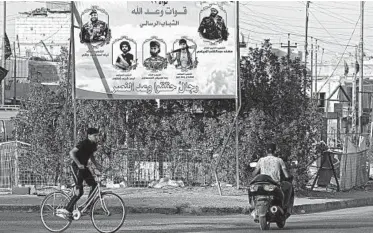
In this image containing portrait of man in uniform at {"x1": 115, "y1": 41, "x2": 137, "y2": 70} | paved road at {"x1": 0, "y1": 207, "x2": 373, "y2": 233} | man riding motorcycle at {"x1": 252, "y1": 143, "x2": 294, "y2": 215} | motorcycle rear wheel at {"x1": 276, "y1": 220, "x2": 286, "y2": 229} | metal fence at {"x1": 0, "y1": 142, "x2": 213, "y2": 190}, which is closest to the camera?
paved road at {"x1": 0, "y1": 207, "x2": 373, "y2": 233}

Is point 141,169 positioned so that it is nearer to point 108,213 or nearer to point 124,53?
point 124,53

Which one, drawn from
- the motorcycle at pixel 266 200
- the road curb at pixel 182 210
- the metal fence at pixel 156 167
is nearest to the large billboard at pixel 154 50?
the metal fence at pixel 156 167

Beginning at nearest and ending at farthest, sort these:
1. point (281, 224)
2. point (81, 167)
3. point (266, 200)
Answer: point (81, 167)
point (266, 200)
point (281, 224)

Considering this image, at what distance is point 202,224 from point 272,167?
168 cm

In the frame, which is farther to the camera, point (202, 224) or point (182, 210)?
point (182, 210)

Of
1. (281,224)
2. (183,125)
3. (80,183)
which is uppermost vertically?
(183,125)

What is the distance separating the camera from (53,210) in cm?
1352

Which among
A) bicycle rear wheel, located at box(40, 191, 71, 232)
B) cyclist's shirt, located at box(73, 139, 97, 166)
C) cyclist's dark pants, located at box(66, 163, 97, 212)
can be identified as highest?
cyclist's shirt, located at box(73, 139, 97, 166)

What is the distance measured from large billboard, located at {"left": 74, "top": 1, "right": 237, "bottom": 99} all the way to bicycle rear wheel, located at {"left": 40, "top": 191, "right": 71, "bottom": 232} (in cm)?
715

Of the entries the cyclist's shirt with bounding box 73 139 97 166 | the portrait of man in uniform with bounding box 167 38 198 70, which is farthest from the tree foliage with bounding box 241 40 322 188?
the cyclist's shirt with bounding box 73 139 97 166

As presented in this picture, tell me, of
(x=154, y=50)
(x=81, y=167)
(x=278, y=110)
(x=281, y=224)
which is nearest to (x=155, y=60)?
(x=154, y=50)

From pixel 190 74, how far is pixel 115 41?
211cm

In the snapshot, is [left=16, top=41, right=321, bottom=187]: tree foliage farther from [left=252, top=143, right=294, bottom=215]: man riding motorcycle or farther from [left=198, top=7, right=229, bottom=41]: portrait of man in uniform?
[left=252, top=143, right=294, bottom=215]: man riding motorcycle

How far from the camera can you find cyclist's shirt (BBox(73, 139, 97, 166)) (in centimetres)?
1323
